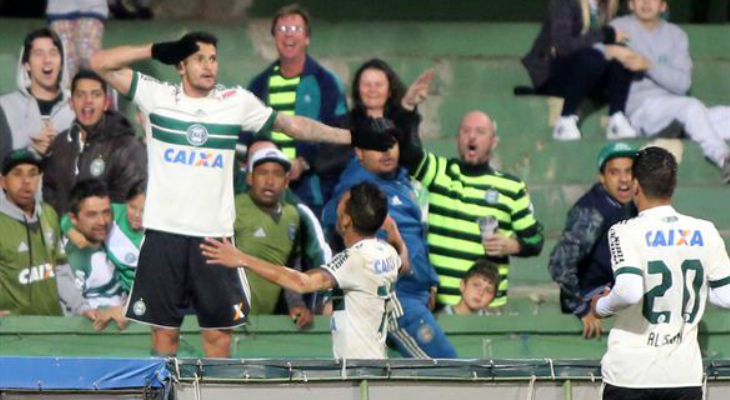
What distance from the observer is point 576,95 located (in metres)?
12.9

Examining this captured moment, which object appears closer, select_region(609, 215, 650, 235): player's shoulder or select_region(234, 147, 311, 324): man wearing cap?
select_region(609, 215, 650, 235): player's shoulder

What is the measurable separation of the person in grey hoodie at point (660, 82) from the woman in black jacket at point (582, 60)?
86 millimetres

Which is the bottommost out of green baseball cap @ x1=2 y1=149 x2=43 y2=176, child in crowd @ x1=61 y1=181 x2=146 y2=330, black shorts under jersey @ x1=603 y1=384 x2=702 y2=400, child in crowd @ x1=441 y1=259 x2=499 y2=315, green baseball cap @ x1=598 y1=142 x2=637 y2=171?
black shorts under jersey @ x1=603 y1=384 x2=702 y2=400

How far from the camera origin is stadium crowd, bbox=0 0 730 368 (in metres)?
9.62

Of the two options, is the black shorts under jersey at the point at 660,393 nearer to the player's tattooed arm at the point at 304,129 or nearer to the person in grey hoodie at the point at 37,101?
the player's tattooed arm at the point at 304,129

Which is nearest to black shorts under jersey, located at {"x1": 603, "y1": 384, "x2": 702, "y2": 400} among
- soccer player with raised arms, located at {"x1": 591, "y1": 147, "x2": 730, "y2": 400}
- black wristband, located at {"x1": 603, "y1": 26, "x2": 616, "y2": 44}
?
soccer player with raised arms, located at {"x1": 591, "y1": 147, "x2": 730, "y2": 400}

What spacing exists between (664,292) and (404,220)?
3.59 m

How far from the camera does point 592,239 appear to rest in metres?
10.7

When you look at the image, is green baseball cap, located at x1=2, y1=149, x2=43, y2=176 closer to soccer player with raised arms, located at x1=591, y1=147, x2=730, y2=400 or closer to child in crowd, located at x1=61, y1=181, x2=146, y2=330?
child in crowd, located at x1=61, y1=181, x2=146, y2=330

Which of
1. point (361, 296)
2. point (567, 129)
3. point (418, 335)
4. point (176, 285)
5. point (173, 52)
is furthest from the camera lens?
point (567, 129)

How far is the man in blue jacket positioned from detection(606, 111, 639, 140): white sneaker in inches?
91.7

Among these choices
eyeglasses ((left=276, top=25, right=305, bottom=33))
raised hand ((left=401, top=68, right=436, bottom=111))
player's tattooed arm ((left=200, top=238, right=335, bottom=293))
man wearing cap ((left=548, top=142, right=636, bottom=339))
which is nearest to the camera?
player's tattooed arm ((left=200, top=238, right=335, bottom=293))

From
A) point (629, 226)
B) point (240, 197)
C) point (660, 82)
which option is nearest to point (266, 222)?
point (240, 197)

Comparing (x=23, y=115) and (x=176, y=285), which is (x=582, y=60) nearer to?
(x=23, y=115)
